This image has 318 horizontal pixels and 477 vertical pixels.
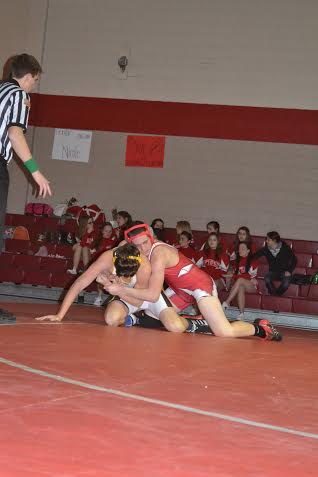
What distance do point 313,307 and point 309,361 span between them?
5576 mm

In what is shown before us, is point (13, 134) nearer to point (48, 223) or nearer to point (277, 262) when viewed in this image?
point (277, 262)

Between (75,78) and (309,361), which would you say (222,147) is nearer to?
(75,78)

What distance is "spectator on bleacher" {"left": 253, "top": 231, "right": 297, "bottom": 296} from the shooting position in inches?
413

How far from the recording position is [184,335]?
5.90m

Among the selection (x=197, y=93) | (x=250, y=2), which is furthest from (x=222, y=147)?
(x=250, y=2)

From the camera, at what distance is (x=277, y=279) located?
1061cm

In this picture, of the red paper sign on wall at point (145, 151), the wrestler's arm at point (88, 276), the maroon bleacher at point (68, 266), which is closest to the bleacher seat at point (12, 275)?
the maroon bleacher at point (68, 266)

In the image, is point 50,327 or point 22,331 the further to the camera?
point 50,327

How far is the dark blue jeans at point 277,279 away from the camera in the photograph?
1043 cm

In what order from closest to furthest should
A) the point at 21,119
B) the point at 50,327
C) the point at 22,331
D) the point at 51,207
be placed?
the point at 21,119 < the point at 22,331 < the point at 50,327 < the point at 51,207

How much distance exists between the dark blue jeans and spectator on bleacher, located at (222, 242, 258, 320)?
0.66 feet

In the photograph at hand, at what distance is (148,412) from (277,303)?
811cm

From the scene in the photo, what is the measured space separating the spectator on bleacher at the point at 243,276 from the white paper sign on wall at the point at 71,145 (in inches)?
165

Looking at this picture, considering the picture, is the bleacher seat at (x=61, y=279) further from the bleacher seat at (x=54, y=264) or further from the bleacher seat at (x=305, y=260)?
the bleacher seat at (x=305, y=260)
